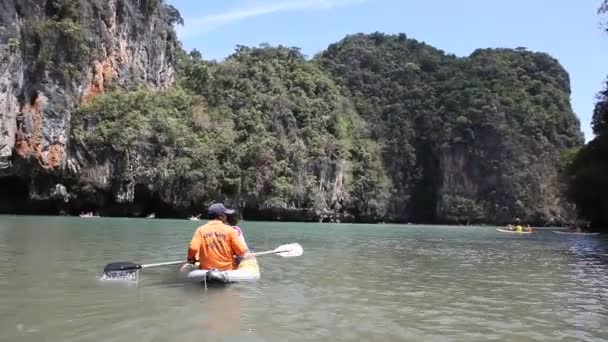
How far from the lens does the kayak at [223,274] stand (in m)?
8.66

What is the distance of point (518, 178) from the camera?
76.5 metres

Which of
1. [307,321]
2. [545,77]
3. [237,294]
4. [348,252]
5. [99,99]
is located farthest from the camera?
[545,77]

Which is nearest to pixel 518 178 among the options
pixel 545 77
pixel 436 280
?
pixel 545 77

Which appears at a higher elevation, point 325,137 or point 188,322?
point 325,137

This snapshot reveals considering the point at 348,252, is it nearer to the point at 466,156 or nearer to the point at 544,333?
the point at 544,333

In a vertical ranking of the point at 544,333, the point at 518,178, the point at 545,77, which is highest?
the point at 545,77

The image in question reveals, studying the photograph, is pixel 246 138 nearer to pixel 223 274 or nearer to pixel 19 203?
pixel 19 203

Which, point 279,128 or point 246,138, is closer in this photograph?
point 246,138

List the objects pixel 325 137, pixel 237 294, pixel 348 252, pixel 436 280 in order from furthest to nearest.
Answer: pixel 325 137, pixel 348 252, pixel 436 280, pixel 237 294

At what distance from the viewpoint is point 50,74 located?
4131 centimetres

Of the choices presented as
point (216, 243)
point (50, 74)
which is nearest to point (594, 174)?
point (216, 243)

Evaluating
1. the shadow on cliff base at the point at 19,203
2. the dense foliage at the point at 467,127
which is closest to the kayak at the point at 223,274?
the shadow on cliff base at the point at 19,203

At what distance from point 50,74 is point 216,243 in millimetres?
37274

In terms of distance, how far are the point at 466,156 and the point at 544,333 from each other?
75.2m
